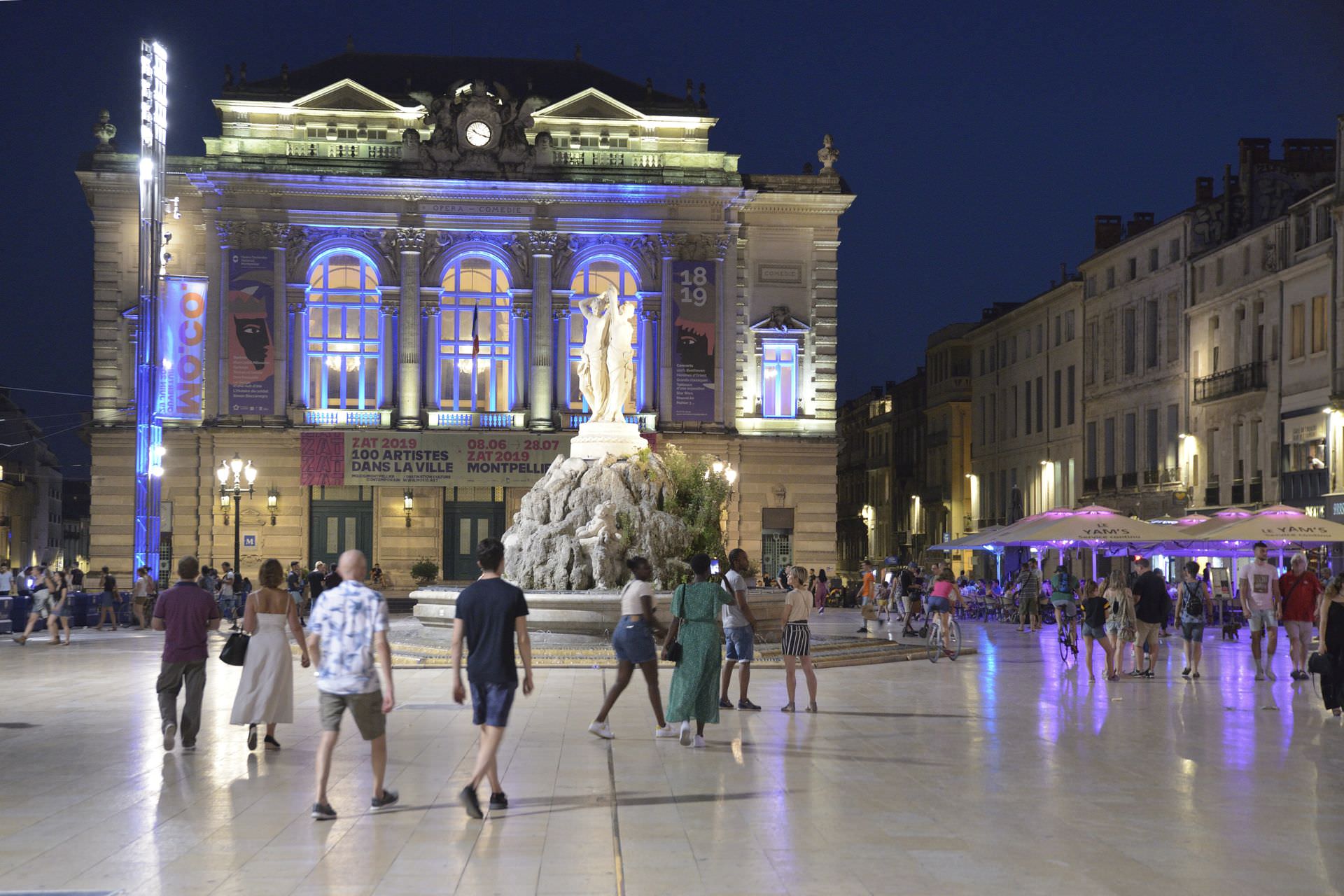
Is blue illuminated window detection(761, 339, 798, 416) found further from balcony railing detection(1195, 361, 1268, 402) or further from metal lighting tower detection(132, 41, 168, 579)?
metal lighting tower detection(132, 41, 168, 579)

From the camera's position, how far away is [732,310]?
55969 millimetres

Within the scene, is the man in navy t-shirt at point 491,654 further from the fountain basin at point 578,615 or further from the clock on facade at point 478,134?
the clock on facade at point 478,134

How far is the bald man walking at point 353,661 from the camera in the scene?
1056 centimetres

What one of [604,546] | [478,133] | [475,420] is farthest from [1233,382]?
[604,546]

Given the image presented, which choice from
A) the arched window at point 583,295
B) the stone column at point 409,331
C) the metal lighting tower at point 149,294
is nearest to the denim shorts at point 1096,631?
the metal lighting tower at point 149,294

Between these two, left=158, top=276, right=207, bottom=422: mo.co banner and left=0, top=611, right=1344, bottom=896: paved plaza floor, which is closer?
left=0, top=611, right=1344, bottom=896: paved plaza floor

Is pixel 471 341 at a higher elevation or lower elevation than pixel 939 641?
higher

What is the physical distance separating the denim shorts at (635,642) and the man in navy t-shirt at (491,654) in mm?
3504

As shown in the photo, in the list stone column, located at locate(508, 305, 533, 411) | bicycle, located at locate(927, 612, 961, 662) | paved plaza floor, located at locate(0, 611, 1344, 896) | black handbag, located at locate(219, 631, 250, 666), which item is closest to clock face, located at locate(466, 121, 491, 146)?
stone column, located at locate(508, 305, 533, 411)

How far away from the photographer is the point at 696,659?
561 inches

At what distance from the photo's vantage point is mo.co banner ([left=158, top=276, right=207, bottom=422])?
2087 inches

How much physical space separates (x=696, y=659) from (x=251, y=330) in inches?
1641

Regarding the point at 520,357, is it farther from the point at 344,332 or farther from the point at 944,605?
the point at 944,605

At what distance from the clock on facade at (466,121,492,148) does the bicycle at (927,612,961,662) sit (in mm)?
31781
